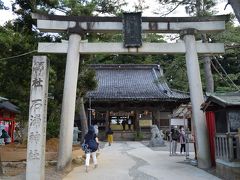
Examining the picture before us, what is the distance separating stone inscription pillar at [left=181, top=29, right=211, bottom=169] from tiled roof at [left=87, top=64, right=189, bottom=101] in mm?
13795

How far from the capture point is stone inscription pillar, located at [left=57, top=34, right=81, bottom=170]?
38.2 ft

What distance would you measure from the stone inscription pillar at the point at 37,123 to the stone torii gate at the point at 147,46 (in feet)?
6.88

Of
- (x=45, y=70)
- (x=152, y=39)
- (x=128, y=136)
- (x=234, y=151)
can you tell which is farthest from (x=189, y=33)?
(x=152, y=39)

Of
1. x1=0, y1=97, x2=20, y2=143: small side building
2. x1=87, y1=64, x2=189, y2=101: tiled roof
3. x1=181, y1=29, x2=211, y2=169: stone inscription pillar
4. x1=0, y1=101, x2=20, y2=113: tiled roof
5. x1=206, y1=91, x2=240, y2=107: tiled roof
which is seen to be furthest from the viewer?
x1=87, y1=64, x2=189, y2=101: tiled roof

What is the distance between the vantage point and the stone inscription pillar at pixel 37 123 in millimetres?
9320

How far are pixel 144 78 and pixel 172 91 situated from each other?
15.7 feet

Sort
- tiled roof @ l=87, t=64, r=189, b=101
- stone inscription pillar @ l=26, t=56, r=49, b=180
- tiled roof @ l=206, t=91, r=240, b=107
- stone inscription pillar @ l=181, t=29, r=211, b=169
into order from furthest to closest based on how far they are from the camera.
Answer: tiled roof @ l=87, t=64, r=189, b=101 < stone inscription pillar @ l=181, t=29, r=211, b=169 < tiled roof @ l=206, t=91, r=240, b=107 < stone inscription pillar @ l=26, t=56, r=49, b=180

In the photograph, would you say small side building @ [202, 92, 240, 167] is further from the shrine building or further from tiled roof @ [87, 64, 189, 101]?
the shrine building

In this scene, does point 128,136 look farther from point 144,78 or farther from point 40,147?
point 40,147

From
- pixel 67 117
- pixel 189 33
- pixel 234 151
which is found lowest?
pixel 234 151

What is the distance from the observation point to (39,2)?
14773mm

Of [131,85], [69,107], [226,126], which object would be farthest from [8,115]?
[226,126]

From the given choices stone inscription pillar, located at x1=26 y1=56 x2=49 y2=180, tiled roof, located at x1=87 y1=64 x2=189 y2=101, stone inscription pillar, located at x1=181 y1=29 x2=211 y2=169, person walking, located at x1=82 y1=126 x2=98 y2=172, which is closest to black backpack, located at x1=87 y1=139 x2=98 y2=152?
person walking, located at x1=82 y1=126 x2=98 y2=172

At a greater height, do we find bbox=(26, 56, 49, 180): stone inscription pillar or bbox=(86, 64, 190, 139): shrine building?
bbox=(86, 64, 190, 139): shrine building
